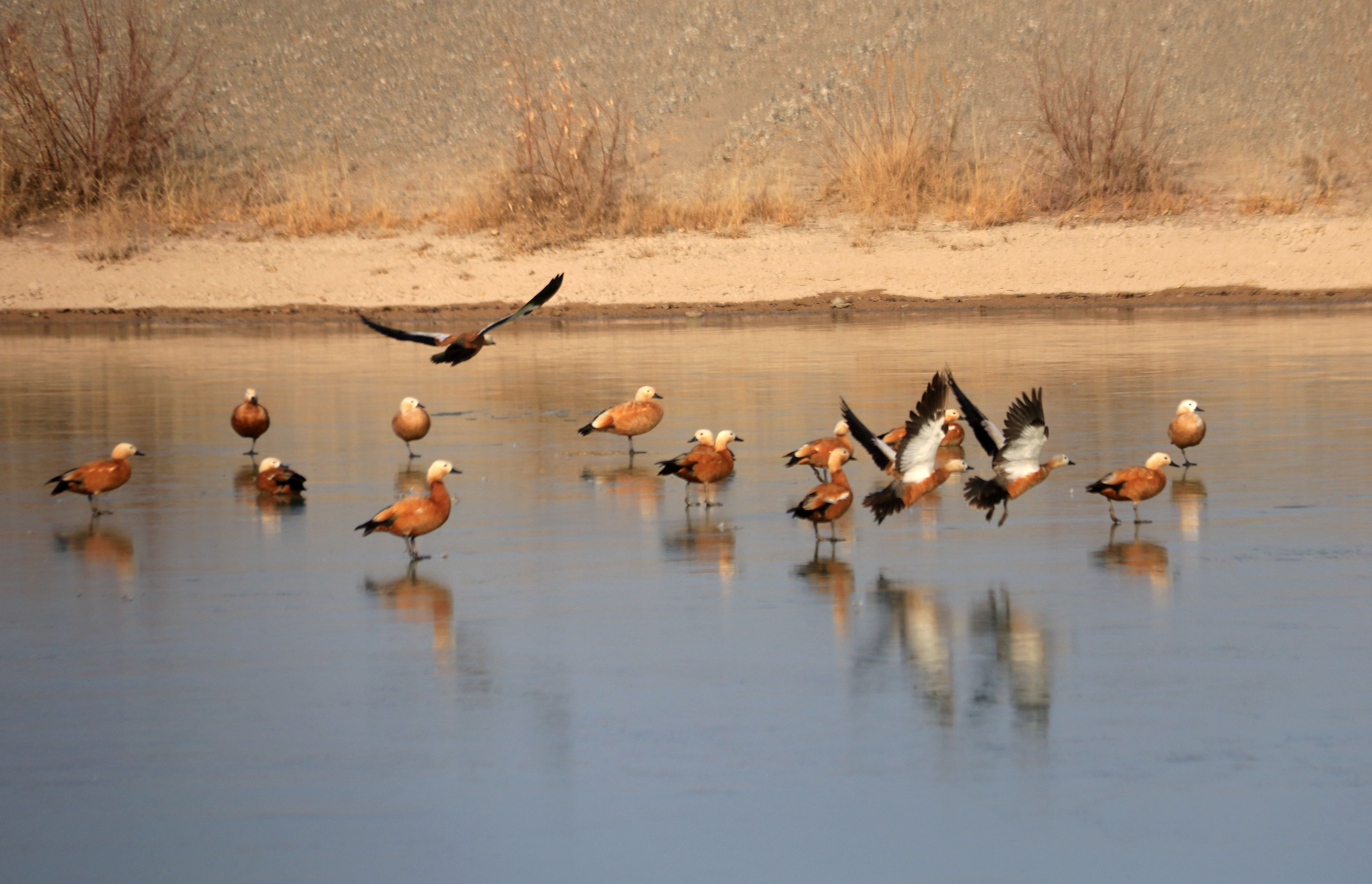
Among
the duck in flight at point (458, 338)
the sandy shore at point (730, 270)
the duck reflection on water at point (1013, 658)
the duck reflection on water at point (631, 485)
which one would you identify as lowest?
the duck reflection on water at point (1013, 658)

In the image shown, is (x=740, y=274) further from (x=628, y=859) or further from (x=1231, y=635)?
(x=628, y=859)

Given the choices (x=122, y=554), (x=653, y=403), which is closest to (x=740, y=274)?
(x=653, y=403)

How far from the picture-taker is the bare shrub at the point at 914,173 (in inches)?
1296

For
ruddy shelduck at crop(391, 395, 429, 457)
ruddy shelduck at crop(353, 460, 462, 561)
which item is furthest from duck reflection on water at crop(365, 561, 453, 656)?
ruddy shelduck at crop(391, 395, 429, 457)

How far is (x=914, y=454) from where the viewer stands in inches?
393

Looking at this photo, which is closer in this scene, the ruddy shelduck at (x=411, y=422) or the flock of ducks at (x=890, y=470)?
the flock of ducks at (x=890, y=470)

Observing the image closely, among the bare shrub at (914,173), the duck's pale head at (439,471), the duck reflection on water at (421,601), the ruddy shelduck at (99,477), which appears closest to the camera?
the duck reflection on water at (421,601)

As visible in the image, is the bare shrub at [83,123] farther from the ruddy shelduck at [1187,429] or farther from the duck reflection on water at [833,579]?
the duck reflection on water at [833,579]

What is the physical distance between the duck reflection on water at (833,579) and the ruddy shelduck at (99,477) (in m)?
4.62

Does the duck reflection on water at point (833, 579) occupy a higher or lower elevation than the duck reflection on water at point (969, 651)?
higher

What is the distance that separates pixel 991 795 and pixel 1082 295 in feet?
79.4

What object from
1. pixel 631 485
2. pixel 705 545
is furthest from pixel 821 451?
pixel 705 545

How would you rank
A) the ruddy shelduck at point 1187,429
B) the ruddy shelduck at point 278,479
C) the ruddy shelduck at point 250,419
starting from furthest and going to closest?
the ruddy shelduck at point 250,419 → the ruddy shelduck at point 1187,429 → the ruddy shelduck at point 278,479

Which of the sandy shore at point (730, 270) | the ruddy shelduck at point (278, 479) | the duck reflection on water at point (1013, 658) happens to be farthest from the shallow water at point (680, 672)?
the sandy shore at point (730, 270)
